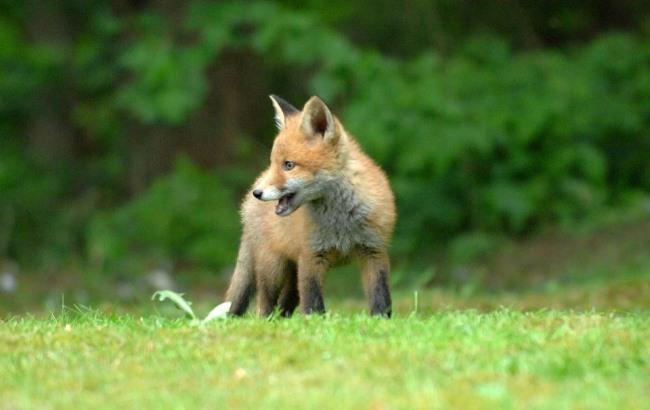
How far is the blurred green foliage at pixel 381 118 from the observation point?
1669 cm

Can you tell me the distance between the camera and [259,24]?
16.6 m

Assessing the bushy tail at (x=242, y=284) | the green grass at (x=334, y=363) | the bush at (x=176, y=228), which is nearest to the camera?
the green grass at (x=334, y=363)

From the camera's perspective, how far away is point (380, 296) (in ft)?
26.9

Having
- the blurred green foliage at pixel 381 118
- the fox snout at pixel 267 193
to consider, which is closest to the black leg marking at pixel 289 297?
the fox snout at pixel 267 193

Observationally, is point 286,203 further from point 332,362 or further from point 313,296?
point 332,362

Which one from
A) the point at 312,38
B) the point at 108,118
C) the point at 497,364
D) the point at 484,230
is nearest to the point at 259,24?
the point at 312,38

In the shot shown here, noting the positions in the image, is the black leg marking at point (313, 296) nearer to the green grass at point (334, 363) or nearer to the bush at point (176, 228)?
the green grass at point (334, 363)

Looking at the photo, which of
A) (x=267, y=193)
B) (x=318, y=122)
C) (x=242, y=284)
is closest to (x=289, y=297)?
(x=242, y=284)

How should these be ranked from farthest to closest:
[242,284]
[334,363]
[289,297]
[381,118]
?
[381,118] → [242,284] → [289,297] → [334,363]

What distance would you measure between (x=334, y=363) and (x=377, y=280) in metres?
2.17

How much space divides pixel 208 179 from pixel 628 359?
12414 mm

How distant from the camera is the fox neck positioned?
822 centimetres

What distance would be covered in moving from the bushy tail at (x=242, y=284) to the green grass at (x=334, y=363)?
158 cm

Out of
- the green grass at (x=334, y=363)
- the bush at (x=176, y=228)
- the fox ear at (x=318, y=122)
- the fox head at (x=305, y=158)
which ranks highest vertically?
the fox ear at (x=318, y=122)
